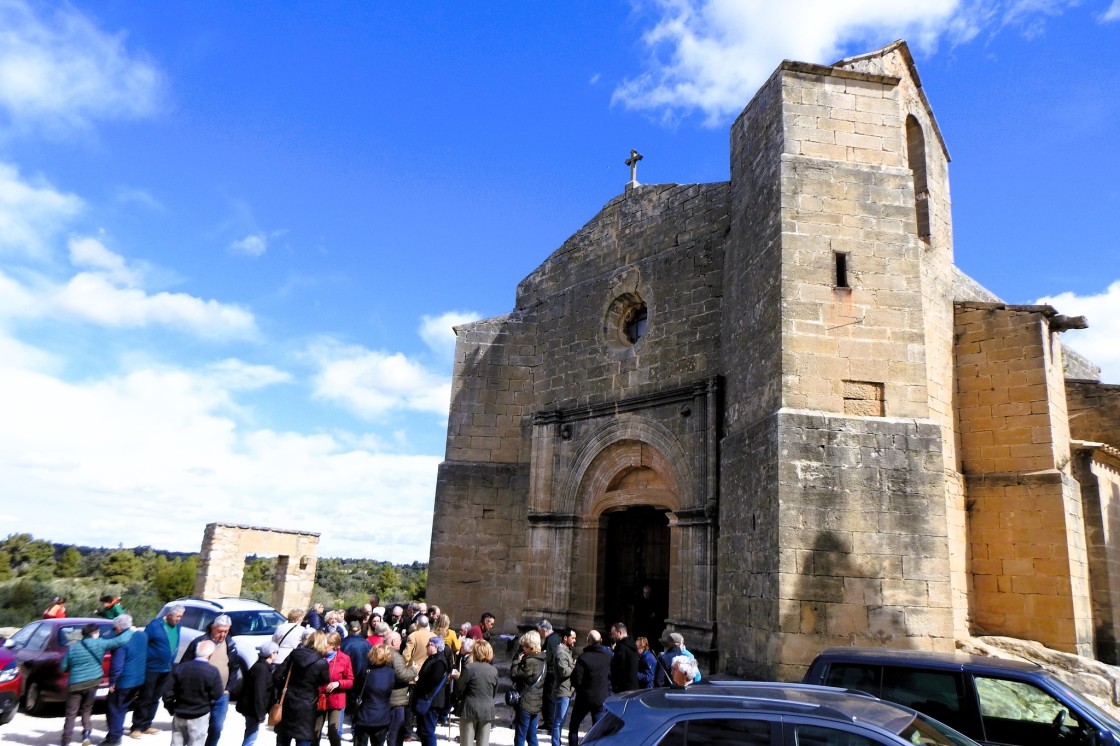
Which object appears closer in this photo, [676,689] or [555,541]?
[676,689]

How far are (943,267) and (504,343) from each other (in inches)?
303

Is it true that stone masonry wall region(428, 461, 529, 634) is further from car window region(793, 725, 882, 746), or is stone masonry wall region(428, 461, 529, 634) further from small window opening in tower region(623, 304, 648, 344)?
car window region(793, 725, 882, 746)

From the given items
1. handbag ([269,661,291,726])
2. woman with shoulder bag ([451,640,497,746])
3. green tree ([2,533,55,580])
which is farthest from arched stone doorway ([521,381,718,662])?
green tree ([2,533,55,580])

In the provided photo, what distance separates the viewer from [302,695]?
19.7 ft

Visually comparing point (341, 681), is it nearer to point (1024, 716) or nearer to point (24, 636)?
point (24, 636)

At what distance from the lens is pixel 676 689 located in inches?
168

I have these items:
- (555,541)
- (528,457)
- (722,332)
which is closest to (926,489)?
(722,332)

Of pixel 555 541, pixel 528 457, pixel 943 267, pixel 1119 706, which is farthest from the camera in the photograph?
pixel 528 457

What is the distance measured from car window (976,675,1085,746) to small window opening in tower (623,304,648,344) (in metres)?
8.47

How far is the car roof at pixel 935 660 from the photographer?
484cm

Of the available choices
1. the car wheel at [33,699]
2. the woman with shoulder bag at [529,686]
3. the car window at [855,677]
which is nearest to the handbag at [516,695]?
the woman with shoulder bag at [529,686]

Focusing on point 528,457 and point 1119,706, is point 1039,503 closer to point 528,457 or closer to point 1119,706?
point 1119,706

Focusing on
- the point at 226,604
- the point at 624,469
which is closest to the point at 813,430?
the point at 624,469

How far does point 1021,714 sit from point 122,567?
44.5 m
